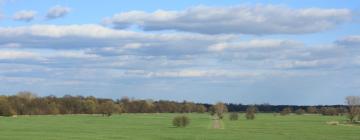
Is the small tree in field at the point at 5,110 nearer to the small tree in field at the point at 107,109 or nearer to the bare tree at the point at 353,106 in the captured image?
the small tree in field at the point at 107,109

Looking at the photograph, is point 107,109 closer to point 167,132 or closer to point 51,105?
point 51,105

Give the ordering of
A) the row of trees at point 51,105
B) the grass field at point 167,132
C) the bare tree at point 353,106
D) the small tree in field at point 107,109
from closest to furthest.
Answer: the grass field at point 167,132, the bare tree at point 353,106, the row of trees at point 51,105, the small tree in field at point 107,109

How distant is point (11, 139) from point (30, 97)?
131174 millimetres

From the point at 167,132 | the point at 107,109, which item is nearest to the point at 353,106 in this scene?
the point at 107,109

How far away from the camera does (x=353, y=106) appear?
13638 cm

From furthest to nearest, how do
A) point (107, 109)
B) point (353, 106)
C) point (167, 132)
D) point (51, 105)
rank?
point (51, 105), point (107, 109), point (353, 106), point (167, 132)

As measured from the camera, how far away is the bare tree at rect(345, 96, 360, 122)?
413 feet

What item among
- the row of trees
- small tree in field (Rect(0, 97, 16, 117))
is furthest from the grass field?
the row of trees

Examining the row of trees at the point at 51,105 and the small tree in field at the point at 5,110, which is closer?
the small tree in field at the point at 5,110

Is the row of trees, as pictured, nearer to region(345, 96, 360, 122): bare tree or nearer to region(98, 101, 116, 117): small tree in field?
region(98, 101, 116, 117): small tree in field

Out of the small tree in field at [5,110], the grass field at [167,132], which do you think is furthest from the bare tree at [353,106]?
the small tree in field at [5,110]

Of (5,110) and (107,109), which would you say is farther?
(107,109)

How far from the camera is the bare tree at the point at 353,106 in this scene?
413 ft

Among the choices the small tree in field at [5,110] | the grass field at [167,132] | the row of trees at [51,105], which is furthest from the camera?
the row of trees at [51,105]
